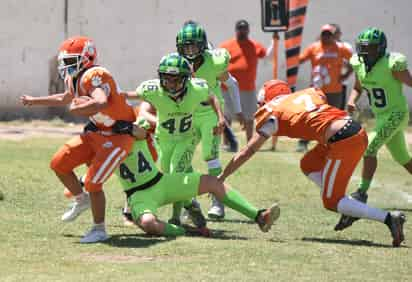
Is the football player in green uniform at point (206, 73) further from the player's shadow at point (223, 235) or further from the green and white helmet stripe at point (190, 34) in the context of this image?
the player's shadow at point (223, 235)

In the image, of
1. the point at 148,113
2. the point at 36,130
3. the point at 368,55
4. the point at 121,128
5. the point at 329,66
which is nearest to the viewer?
the point at 121,128

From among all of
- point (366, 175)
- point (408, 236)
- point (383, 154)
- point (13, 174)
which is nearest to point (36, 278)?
point (408, 236)

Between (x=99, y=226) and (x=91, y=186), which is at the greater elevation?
(x=91, y=186)

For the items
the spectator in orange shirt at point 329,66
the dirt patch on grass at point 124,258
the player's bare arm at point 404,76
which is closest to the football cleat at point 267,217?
the dirt patch on grass at point 124,258

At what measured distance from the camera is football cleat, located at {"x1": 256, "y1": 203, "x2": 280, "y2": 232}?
30.0ft

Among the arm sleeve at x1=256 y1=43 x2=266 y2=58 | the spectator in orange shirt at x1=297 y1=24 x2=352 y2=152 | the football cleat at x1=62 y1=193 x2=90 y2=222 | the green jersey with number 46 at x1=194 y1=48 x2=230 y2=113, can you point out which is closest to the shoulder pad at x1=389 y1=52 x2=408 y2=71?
the green jersey with number 46 at x1=194 y1=48 x2=230 y2=113

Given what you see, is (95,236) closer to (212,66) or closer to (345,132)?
(345,132)

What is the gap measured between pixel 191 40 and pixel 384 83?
2.40 metres

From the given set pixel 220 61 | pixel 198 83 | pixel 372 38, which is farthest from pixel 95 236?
pixel 372 38

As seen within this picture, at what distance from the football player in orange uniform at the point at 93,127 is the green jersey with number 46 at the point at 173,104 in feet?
1.23

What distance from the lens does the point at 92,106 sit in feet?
28.2

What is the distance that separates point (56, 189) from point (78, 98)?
12.7 ft

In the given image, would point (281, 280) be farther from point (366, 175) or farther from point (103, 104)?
point (366, 175)

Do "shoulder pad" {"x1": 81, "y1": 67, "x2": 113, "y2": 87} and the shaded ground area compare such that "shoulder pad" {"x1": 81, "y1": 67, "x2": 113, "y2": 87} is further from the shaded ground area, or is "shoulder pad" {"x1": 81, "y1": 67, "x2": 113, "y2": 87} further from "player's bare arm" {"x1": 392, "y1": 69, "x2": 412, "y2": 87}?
the shaded ground area
